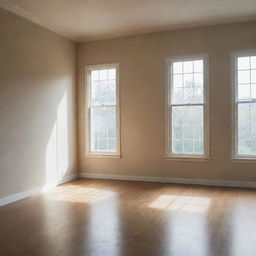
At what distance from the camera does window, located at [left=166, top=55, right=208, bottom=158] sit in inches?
237

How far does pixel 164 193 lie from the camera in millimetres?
5301

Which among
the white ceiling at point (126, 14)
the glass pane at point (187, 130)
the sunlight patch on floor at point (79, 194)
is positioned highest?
the white ceiling at point (126, 14)

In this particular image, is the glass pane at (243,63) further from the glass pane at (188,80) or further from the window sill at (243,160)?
the window sill at (243,160)

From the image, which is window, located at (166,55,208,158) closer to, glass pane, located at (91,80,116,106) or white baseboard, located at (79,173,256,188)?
white baseboard, located at (79,173,256,188)

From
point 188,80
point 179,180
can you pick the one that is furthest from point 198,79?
point 179,180

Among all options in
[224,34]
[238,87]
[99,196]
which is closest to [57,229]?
[99,196]

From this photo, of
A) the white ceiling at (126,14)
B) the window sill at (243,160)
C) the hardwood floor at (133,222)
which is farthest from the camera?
the window sill at (243,160)

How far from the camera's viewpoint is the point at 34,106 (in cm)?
553

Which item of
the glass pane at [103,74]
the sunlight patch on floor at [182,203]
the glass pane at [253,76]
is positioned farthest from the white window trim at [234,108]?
the glass pane at [103,74]

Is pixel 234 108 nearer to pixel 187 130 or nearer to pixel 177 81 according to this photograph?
pixel 187 130

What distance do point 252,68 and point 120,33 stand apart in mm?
2824

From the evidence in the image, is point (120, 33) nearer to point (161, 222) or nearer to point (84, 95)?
point (84, 95)

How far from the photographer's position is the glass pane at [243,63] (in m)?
5.73

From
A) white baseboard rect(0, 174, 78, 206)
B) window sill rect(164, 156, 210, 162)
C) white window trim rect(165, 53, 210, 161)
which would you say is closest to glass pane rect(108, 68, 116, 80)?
white window trim rect(165, 53, 210, 161)
